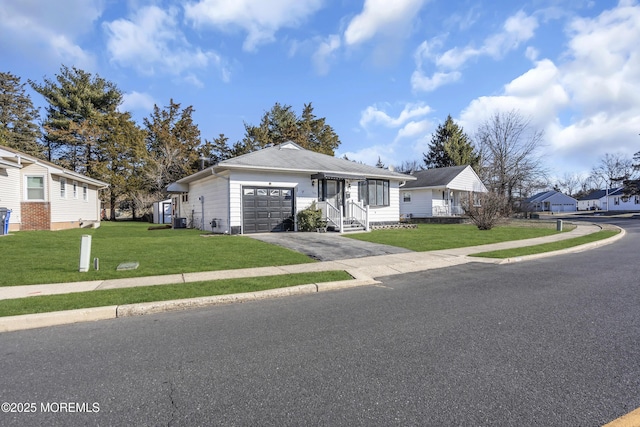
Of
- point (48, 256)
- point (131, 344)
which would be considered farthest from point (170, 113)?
point (131, 344)

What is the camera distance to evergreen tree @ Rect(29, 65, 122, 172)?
1507 inches

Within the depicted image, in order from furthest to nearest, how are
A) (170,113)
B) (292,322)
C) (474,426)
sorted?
(170,113)
(292,322)
(474,426)

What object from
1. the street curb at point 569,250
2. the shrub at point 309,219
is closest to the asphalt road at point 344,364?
the street curb at point 569,250

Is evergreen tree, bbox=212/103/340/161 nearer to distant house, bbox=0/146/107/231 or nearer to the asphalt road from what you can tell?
distant house, bbox=0/146/107/231

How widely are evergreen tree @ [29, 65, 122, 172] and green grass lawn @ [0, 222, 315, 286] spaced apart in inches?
1152

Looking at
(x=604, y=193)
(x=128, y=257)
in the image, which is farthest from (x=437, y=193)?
(x=604, y=193)

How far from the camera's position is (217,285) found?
6977 millimetres

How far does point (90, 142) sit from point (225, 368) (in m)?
43.4

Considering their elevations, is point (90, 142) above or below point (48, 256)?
above

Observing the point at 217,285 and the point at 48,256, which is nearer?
the point at 217,285

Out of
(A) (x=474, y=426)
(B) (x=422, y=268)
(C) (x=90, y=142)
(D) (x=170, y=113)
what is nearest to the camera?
(A) (x=474, y=426)

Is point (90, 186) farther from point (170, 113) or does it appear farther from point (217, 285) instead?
point (217, 285)

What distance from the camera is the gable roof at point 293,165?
16.8 meters

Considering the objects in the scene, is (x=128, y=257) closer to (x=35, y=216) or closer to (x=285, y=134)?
(x=35, y=216)
